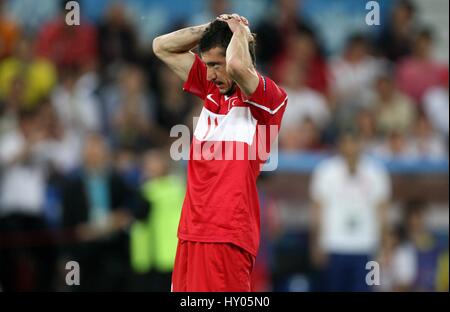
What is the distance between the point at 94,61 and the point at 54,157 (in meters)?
1.76

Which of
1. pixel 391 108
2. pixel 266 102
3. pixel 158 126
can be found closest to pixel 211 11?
pixel 158 126

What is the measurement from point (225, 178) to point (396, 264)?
19.9 ft

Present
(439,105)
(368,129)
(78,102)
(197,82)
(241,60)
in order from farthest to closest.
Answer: (439,105), (78,102), (368,129), (197,82), (241,60)

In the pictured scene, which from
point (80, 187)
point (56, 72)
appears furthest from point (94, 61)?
point (80, 187)

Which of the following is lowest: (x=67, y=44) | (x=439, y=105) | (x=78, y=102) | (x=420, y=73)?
(x=439, y=105)

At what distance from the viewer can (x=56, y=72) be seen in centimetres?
1393

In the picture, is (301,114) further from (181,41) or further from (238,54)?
(238,54)

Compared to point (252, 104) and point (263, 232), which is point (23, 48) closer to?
point (263, 232)

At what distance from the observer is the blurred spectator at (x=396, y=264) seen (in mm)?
11719

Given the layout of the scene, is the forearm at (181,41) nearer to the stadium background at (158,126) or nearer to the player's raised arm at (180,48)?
the player's raised arm at (180,48)

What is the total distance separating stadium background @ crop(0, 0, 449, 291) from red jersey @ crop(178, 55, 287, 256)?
474cm

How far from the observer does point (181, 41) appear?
6719mm

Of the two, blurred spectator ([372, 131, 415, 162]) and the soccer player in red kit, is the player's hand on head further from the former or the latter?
blurred spectator ([372, 131, 415, 162])

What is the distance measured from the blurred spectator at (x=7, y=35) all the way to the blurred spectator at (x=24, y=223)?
2220mm
